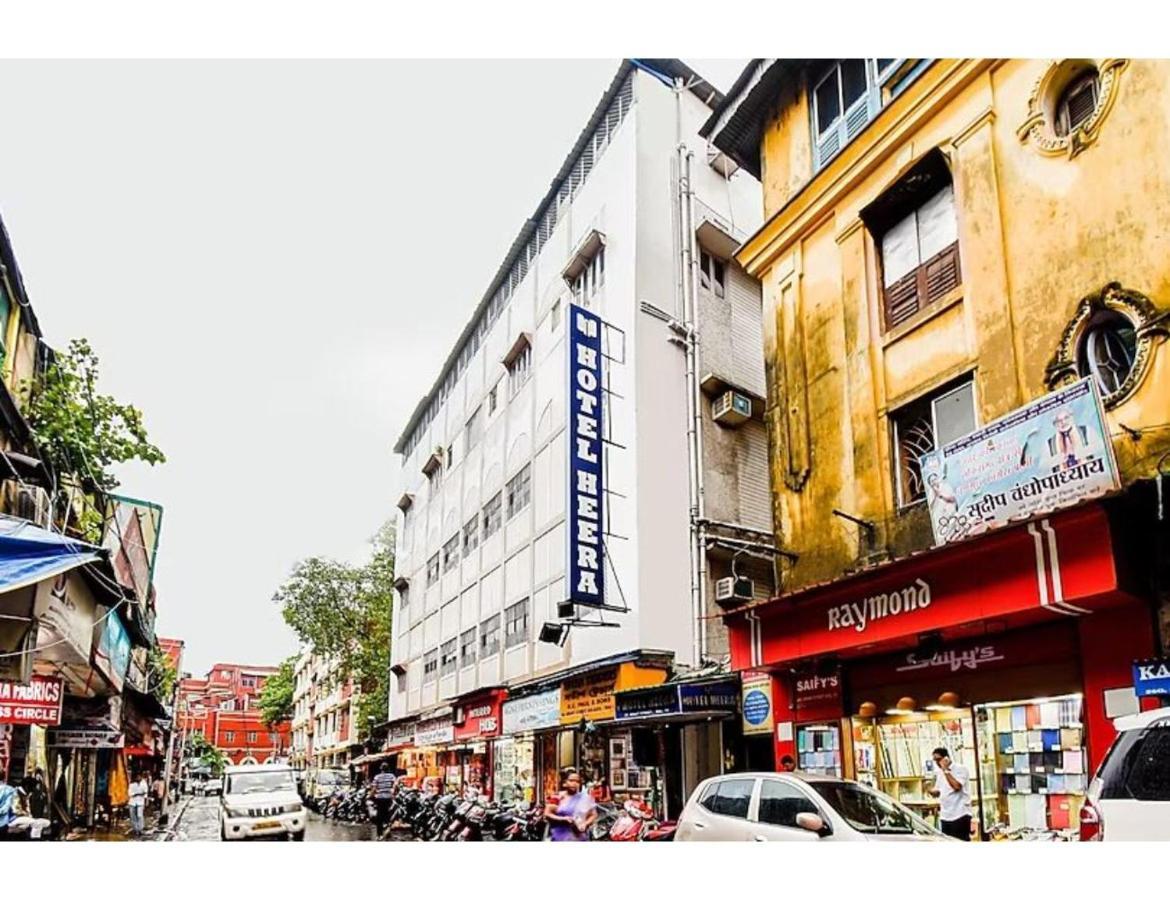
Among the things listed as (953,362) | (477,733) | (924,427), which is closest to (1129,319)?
(953,362)

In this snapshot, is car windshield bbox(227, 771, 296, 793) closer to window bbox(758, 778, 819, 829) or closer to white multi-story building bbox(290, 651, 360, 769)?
white multi-story building bbox(290, 651, 360, 769)

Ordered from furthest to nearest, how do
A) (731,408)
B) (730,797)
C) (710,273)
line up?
(710,273)
(731,408)
(730,797)

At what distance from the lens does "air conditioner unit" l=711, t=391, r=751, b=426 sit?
1031 centimetres

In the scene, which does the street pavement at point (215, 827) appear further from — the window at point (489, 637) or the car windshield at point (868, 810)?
the car windshield at point (868, 810)

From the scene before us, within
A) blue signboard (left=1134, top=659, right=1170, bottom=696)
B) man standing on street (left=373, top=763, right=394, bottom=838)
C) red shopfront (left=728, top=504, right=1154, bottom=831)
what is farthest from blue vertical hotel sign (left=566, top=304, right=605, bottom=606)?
blue signboard (left=1134, top=659, right=1170, bottom=696)

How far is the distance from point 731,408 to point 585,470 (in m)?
1.70

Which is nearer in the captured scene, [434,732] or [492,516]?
[492,516]

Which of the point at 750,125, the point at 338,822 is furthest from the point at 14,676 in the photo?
the point at 338,822

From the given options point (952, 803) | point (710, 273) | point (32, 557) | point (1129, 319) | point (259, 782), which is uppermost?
point (710, 273)

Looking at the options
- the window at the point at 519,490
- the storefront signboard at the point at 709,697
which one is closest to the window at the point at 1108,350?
the storefront signboard at the point at 709,697

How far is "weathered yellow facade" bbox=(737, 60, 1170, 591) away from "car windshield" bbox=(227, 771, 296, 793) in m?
6.65

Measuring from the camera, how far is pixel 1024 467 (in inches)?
216

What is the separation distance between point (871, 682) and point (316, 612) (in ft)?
19.1

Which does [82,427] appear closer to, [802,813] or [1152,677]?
[802,813]
